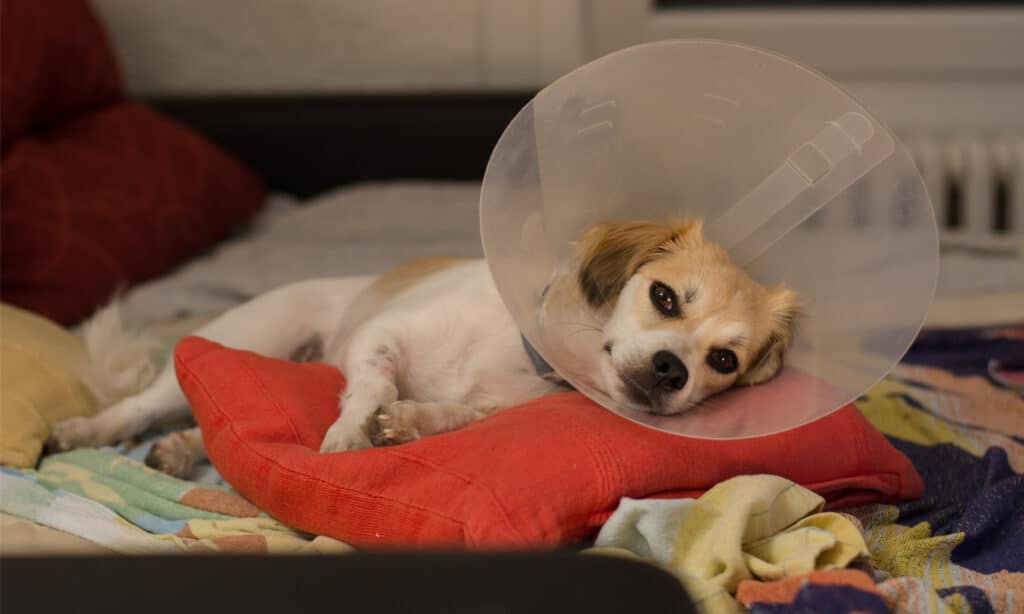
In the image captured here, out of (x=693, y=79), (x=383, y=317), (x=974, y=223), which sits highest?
(x=693, y=79)

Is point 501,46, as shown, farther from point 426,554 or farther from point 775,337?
point 426,554

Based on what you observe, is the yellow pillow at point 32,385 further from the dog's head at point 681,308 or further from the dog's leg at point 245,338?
the dog's head at point 681,308

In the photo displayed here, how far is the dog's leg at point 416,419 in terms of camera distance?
145 cm

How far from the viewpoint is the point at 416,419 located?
1.52 metres

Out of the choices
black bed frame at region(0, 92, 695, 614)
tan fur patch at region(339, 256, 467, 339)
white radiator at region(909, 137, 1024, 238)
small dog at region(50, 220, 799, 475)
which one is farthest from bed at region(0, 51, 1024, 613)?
white radiator at region(909, 137, 1024, 238)

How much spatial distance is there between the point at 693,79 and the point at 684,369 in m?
0.37

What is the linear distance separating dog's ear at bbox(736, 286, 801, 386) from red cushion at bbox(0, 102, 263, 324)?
1.44m

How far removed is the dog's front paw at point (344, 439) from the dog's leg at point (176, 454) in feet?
1.02

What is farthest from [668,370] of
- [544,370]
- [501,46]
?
[501,46]

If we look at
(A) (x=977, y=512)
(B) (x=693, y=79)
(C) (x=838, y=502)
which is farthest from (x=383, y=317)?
(A) (x=977, y=512)

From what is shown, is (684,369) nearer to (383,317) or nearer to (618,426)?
(618,426)

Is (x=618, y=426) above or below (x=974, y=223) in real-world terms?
above

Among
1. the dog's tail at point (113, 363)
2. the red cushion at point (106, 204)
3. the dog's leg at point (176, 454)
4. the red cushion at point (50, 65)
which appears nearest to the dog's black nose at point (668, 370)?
the dog's leg at point (176, 454)

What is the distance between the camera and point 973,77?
346 centimetres
